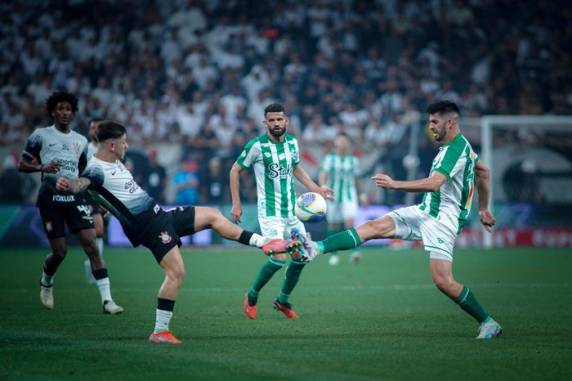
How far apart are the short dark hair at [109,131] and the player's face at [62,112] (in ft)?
8.24

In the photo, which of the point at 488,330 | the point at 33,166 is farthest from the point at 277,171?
the point at 488,330

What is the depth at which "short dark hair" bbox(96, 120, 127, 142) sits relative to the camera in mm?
8539

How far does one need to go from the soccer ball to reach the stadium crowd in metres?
13.3

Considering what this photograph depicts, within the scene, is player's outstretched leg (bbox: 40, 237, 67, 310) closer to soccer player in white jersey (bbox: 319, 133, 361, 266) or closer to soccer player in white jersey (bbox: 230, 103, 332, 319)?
soccer player in white jersey (bbox: 230, 103, 332, 319)

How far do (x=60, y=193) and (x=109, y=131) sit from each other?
292cm

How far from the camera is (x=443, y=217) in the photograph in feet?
29.5

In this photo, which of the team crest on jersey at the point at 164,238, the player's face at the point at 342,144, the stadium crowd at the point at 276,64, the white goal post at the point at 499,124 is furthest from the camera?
the stadium crowd at the point at 276,64

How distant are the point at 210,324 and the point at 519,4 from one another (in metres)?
23.0

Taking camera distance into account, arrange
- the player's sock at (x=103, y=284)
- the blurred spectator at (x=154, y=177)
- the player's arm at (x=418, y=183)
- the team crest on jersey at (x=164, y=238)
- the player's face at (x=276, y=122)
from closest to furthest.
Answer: the player's arm at (x=418, y=183), the team crest on jersey at (x=164, y=238), the player's face at (x=276, y=122), the player's sock at (x=103, y=284), the blurred spectator at (x=154, y=177)

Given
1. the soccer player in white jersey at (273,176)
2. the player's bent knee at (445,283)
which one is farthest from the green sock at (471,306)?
the soccer player in white jersey at (273,176)

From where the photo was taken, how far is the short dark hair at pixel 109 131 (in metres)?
8.54

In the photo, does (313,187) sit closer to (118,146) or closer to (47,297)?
(118,146)

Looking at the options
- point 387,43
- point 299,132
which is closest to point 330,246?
point 299,132

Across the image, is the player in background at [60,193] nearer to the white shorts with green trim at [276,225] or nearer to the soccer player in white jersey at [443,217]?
the white shorts with green trim at [276,225]
